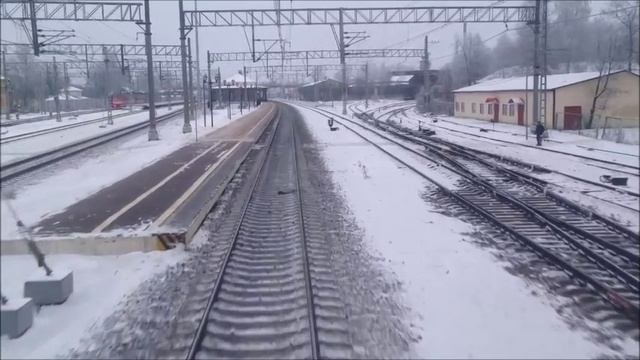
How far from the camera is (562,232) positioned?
27.2 ft

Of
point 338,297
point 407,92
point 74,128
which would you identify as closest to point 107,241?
point 338,297

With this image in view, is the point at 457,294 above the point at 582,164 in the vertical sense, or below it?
below

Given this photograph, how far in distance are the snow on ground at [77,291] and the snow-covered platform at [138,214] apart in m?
0.17

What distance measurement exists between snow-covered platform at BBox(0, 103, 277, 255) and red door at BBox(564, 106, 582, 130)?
5.18 metres

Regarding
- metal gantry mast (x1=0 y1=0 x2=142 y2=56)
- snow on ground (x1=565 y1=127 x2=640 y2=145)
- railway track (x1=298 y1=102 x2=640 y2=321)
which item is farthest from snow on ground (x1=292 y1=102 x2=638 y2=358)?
metal gantry mast (x1=0 y1=0 x2=142 y2=56)

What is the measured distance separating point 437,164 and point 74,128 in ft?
84.1

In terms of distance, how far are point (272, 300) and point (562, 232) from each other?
434cm

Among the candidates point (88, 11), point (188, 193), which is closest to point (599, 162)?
point (188, 193)

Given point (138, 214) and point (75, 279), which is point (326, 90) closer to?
point (138, 214)

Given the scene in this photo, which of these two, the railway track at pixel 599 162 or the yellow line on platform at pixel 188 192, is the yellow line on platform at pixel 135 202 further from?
the railway track at pixel 599 162

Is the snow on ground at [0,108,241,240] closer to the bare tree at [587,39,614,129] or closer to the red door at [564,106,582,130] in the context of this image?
the bare tree at [587,39,614,129]

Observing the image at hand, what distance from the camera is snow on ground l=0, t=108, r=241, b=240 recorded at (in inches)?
238

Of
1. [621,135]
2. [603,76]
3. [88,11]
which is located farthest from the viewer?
[88,11]

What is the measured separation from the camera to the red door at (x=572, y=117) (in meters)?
6.26
